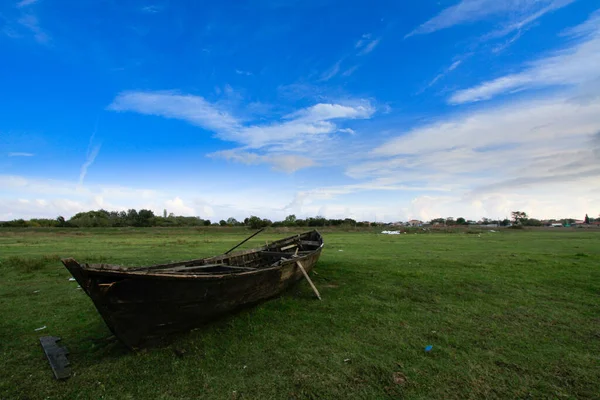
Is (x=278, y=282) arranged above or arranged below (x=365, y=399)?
above

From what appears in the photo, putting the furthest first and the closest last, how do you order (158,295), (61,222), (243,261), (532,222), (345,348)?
(532,222), (61,222), (243,261), (345,348), (158,295)

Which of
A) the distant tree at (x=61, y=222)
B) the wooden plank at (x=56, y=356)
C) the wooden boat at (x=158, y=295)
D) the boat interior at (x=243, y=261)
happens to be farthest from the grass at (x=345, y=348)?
the distant tree at (x=61, y=222)

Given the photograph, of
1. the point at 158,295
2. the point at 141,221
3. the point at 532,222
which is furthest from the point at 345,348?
the point at 532,222

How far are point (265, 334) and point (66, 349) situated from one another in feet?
11.2

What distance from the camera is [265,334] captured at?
5793mm

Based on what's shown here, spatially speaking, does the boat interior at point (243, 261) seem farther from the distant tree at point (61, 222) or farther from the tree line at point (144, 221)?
the distant tree at point (61, 222)

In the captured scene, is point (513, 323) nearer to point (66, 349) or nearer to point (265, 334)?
point (265, 334)

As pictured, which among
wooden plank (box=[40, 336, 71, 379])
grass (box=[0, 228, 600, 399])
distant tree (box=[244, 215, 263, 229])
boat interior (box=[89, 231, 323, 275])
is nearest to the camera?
grass (box=[0, 228, 600, 399])

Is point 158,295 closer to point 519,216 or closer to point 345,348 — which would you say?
point 345,348

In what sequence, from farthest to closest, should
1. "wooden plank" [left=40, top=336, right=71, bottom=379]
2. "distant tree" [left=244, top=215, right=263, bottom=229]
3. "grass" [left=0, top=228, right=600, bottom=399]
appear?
"distant tree" [left=244, top=215, right=263, bottom=229] < "wooden plank" [left=40, top=336, right=71, bottom=379] < "grass" [left=0, top=228, right=600, bottom=399]

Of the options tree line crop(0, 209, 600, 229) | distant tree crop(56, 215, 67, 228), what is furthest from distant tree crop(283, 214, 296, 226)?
distant tree crop(56, 215, 67, 228)

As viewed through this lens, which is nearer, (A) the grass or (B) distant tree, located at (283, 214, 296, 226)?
(A) the grass

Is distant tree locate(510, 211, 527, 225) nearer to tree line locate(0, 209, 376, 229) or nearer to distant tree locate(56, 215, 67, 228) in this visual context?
tree line locate(0, 209, 376, 229)

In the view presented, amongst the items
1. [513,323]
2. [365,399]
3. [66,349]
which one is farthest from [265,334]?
[513,323]
